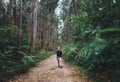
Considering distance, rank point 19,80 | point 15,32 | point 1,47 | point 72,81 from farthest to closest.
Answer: point 15,32
point 1,47
point 19,80
point 72,81

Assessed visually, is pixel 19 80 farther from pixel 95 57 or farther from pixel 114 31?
pixel 114 31

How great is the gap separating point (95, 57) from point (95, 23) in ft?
8.32

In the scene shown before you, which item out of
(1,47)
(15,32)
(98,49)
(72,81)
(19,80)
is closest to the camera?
(98,49)

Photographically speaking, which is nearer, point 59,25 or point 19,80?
point 19,80

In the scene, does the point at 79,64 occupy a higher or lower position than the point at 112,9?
lower

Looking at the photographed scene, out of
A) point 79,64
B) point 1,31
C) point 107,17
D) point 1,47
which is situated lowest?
point 79,64

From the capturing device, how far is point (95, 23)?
11.5 metres

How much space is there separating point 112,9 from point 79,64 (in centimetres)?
628

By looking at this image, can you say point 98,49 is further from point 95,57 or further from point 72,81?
point 72,81

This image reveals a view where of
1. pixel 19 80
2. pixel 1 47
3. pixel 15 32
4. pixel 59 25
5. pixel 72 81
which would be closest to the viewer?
pixel 72 81

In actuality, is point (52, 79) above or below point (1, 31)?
below

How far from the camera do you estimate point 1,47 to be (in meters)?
13.6

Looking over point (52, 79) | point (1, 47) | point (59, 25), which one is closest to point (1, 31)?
point (1, 47)

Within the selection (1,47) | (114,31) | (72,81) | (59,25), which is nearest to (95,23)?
(114,31)
